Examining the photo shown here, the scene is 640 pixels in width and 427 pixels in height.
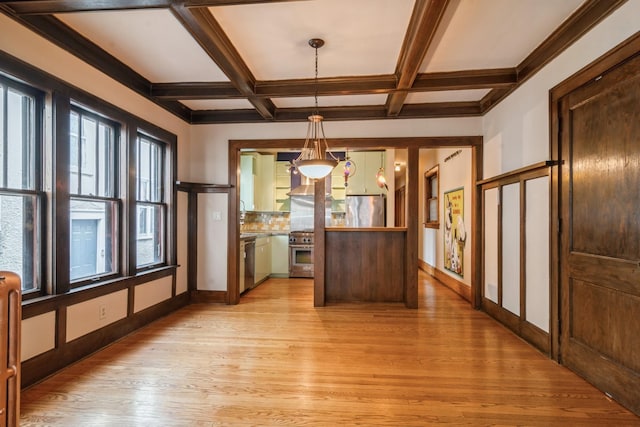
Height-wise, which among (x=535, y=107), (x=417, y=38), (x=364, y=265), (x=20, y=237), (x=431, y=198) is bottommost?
(x=364, y=265)

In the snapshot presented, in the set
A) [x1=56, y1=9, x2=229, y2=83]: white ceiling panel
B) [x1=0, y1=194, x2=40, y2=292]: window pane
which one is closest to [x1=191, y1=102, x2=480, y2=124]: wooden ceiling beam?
[x1=56, y1=9, x2=229, y2=83]: white ceiling panel

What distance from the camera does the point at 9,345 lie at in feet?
4.04

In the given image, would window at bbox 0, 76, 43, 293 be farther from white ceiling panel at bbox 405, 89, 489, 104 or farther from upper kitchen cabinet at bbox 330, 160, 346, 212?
upper kitchen cabinet at bbox 330, 160, 346, 212

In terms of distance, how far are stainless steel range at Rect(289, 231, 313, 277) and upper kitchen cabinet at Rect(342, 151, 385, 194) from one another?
128cm

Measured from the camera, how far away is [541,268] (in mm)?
2900

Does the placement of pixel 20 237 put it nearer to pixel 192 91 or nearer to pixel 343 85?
pixel 192 91

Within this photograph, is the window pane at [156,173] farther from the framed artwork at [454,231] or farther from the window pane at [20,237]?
the framed artwork at [454,231]

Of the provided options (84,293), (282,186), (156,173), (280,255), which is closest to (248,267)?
(280,255)

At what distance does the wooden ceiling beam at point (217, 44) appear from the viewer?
2221 mm

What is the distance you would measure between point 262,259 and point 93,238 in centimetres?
314

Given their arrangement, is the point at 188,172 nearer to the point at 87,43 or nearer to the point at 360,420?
the point at 87,43

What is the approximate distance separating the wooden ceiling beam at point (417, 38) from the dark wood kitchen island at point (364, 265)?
1.92 m

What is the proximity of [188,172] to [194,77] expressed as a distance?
1.47m

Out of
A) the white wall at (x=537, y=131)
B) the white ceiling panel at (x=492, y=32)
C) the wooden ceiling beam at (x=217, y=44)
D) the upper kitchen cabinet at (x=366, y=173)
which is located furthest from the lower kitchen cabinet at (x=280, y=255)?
the white ceiling panel at (x=492, y=32)
